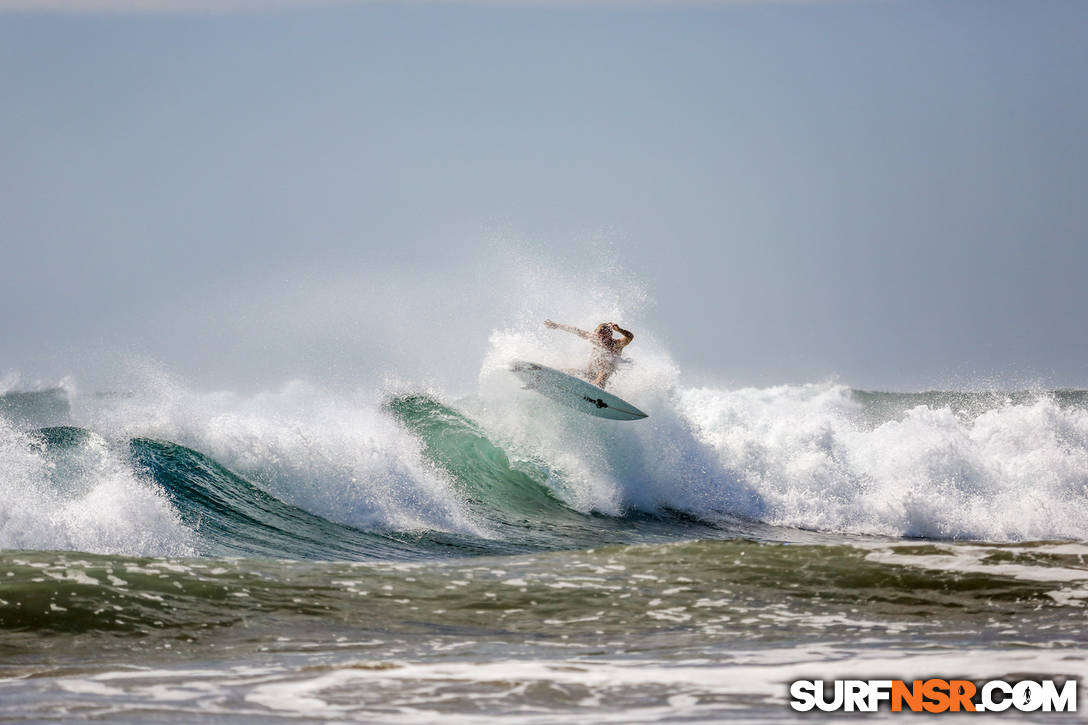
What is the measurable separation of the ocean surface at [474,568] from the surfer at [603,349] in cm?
81

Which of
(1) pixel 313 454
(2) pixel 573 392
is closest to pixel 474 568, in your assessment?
(1) pixel 313 454

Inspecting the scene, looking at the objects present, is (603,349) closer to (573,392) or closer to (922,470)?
(573,392)

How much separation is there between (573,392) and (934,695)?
40.1 ft

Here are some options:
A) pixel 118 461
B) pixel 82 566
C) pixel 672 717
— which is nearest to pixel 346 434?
pixel 118 461

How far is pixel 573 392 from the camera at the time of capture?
17.0m

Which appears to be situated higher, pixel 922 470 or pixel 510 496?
pixel 922 470

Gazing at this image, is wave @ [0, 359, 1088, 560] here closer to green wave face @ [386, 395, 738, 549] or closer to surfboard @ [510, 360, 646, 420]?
green wave face @ [386, 395, 738, 549]

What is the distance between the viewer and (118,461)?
1137 cm

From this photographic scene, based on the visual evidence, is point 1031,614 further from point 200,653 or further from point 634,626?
point 200,653

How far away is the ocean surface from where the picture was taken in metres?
5.24

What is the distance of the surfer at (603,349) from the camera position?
57.3 ft

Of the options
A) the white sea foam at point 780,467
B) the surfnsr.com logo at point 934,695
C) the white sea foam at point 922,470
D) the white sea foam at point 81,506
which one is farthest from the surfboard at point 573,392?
the surfnsr.com logo at point 934,695

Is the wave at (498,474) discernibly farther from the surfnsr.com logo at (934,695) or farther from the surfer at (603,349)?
the surfnsr.com logo at (934,695)

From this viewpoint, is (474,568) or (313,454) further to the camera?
(313,454)
